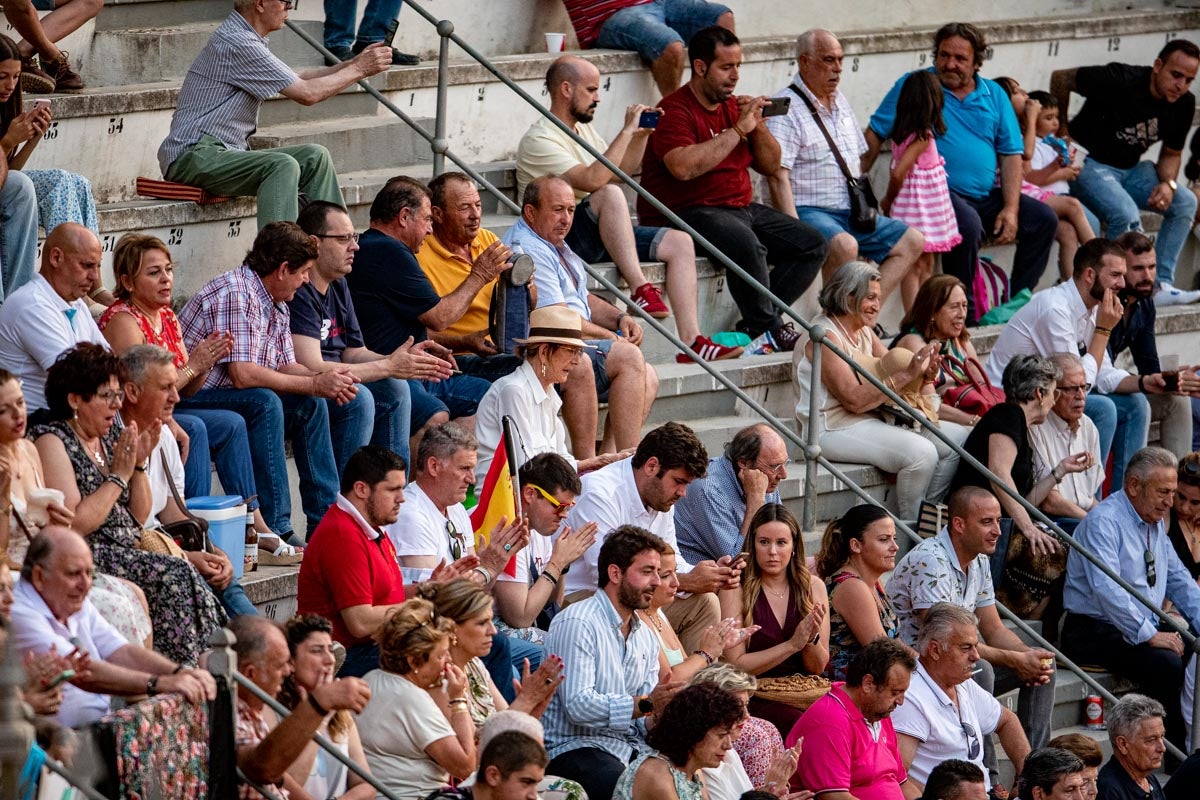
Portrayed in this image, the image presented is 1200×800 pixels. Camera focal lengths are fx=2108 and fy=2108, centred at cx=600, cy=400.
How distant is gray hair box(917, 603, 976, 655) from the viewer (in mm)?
7426

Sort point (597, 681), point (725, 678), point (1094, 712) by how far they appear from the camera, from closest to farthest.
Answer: point (725, 678) < point (597, 681) < point (1094, 712)

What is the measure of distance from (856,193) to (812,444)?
2074mm

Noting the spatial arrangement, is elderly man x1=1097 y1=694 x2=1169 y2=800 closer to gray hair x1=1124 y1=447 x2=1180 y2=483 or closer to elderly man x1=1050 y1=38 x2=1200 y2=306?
gray hair x1=1124 y1=447 x2=1180 y2=483

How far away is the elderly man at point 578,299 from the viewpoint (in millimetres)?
8242

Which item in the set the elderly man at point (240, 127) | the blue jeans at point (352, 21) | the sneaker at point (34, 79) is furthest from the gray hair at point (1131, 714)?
A: the sneaker at point (34, 79)

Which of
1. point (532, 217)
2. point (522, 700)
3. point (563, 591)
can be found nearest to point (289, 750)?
point (522, 700)

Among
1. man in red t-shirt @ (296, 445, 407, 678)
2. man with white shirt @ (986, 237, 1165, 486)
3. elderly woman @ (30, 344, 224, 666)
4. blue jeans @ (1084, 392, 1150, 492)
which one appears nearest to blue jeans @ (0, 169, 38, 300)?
elderly woman @ (30, 344, 224, 666)

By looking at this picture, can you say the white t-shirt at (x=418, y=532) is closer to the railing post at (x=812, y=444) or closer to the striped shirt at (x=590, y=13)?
the railing post at (x=812, y=444)

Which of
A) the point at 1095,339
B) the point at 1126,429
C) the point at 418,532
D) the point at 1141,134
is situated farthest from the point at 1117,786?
the point at 1141,134

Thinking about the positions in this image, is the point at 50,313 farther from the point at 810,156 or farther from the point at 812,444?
the point at 810,156

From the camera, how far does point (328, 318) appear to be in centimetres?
764

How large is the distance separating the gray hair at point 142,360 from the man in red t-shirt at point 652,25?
4698mm

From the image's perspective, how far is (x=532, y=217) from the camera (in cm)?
838

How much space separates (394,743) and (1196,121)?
832 cm
